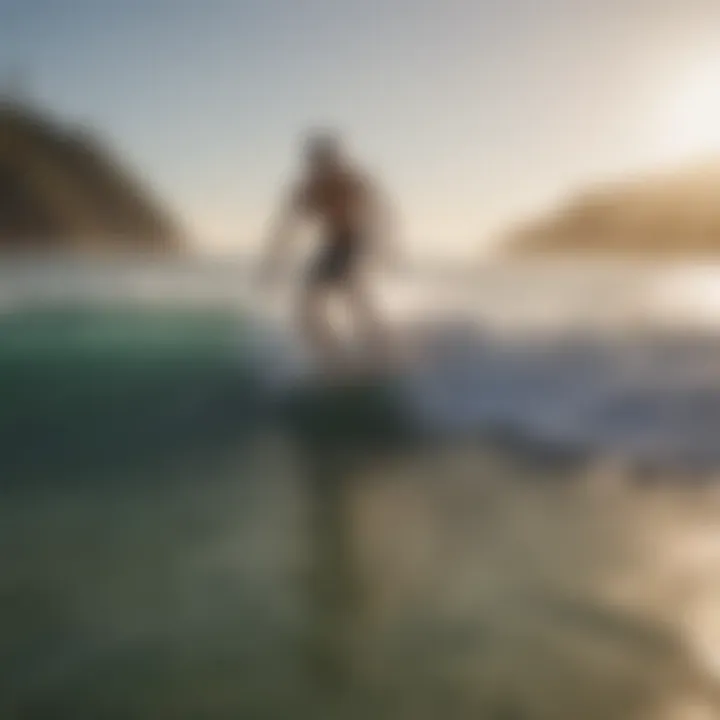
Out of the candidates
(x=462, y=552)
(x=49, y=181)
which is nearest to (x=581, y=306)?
(x=462, y=552)

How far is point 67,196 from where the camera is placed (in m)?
2.60

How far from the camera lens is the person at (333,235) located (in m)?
1.69

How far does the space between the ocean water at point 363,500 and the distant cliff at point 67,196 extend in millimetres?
106

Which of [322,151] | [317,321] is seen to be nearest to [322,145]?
[322,151]

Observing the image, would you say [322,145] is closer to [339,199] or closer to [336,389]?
[339,199]

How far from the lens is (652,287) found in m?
2.52

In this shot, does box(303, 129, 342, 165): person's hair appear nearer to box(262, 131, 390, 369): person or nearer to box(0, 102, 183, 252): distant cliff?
box(262, 131, 390, 369): person

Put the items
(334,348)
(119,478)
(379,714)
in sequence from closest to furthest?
(379,714) → (119,478) → (334,348)

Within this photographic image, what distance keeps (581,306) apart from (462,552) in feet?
4.38

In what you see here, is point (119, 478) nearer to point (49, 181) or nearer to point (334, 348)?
point (334, 348)

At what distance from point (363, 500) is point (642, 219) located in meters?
1.22

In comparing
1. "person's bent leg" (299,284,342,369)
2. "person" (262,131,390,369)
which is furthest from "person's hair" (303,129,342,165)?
"person's bent leg" (299,284,342,369)

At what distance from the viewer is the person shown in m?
1.69

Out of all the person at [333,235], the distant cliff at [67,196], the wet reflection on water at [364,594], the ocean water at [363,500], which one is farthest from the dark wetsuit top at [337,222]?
the wet reflection on water at [364,594]
